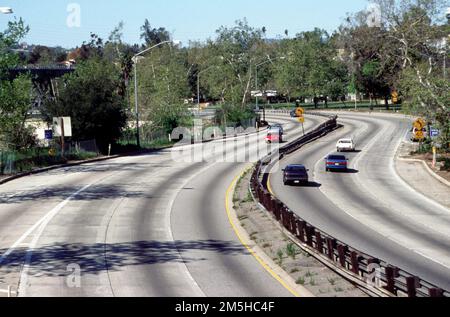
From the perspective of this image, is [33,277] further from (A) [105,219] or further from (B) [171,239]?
(A) [105,219]

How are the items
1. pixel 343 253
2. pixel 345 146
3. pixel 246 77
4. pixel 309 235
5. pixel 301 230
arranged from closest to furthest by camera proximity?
pixel 343 253 < pixel 309 235 < pixel 301 230 < pixel 345 146 < pixel 246 77

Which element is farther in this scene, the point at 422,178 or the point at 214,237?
the point at 422,178

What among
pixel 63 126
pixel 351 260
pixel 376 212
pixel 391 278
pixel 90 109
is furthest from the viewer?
pixel 90 109

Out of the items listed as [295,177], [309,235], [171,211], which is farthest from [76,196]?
[309,235]

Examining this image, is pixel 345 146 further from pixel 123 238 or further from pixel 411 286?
pixel 411 286

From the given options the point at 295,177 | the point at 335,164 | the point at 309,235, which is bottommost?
the point at 335,164

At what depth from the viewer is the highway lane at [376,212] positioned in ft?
89.7

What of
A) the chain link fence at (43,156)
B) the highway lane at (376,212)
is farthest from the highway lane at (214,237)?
the chain link fence at (43,156)

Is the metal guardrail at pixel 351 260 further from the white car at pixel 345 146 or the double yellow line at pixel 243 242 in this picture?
the white car at pixel 345 146

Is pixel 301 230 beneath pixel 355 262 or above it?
beneath

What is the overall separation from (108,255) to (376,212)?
58.0 feet

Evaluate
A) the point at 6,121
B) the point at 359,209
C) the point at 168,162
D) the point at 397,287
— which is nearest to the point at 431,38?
the point at 168,162

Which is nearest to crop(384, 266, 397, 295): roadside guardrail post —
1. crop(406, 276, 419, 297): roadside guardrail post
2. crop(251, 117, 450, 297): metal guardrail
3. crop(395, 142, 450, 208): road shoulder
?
crop(251, 117, 450, 297): metal guardrail

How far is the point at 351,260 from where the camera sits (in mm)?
21156
